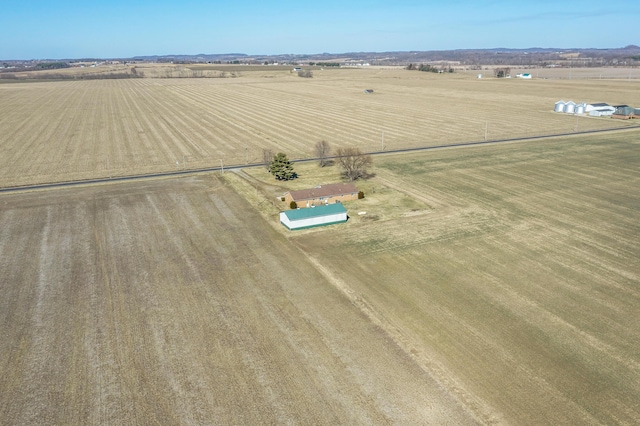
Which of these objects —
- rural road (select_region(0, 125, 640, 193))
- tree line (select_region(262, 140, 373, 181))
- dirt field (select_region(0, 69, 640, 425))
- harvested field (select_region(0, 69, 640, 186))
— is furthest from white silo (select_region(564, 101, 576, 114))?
tree line (select_region(262, 140, 373, 181))

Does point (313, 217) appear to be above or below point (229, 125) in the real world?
below

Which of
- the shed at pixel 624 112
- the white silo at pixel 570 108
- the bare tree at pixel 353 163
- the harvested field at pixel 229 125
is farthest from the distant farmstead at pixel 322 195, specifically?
the shed at pixel 624 112

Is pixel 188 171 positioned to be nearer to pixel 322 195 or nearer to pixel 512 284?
pixel 322 195

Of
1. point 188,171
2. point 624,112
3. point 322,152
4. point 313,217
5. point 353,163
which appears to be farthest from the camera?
point 624,112

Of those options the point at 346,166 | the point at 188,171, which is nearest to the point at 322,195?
the point at 346,166

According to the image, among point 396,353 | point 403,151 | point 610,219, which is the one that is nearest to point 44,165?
point 403,151

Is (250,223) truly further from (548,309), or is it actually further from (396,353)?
(548,309)
